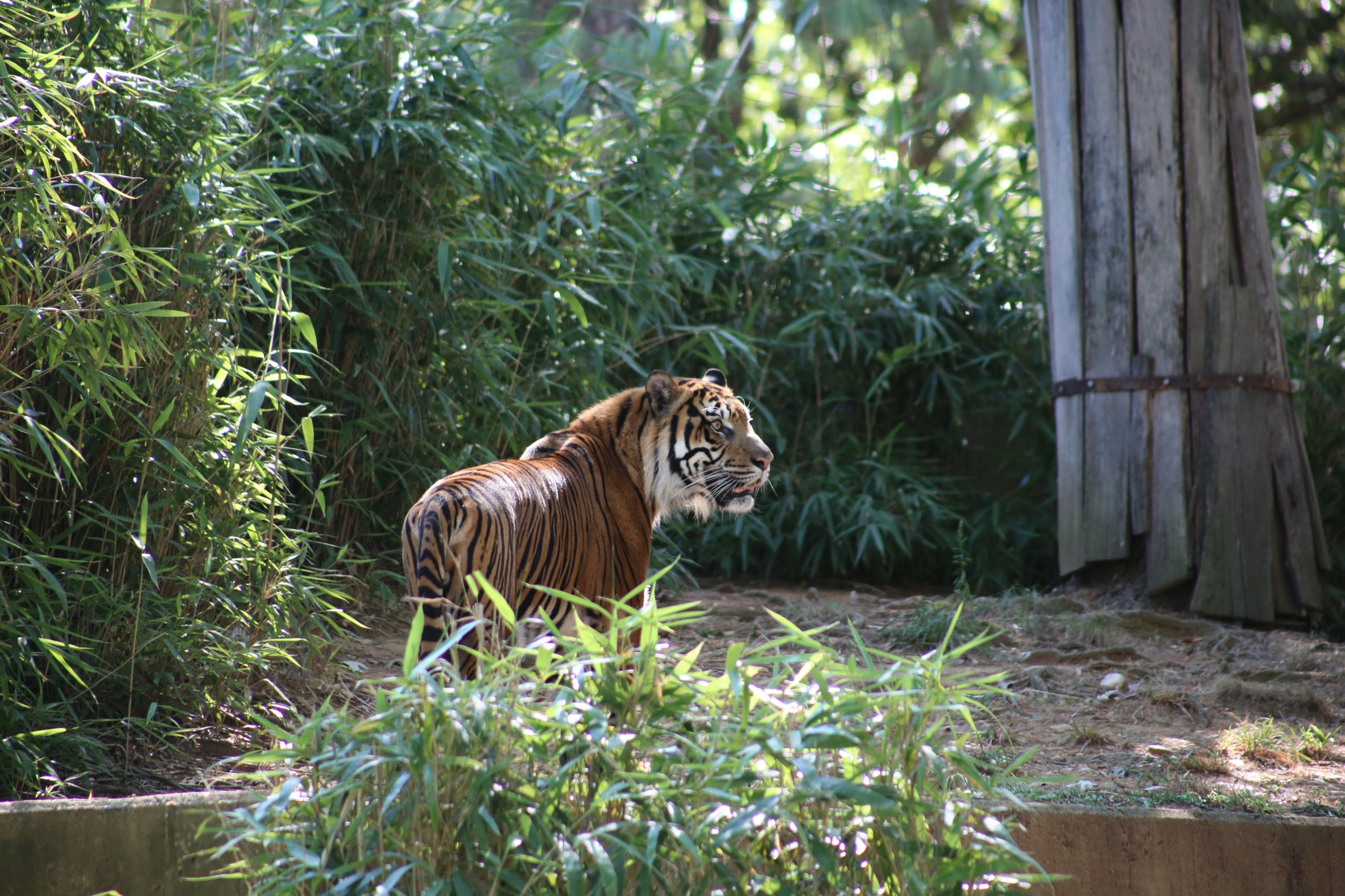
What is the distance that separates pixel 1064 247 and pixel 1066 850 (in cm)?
319

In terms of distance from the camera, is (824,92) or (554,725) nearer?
(554,725)

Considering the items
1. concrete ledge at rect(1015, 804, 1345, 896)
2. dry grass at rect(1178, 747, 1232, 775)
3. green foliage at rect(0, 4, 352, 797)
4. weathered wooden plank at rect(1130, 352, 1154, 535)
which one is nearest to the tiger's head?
green foliage at rect(0, 4, 352, 797)

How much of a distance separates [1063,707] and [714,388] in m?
1.42

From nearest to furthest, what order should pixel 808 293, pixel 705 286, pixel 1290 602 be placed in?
pixel 1290 602 < pixel 705 286 < pixel 808 293

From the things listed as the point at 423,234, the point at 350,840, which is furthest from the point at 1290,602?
the point at 350,840

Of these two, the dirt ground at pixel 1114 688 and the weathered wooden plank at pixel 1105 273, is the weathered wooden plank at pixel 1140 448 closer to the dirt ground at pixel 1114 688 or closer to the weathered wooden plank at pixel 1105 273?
the weathered wooden plank at pixel 1105 273

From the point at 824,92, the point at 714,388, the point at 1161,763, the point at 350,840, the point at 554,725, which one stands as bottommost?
the point at 1161,763

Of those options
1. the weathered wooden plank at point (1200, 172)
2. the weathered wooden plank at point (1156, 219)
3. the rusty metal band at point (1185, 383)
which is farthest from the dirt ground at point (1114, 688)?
the weathered wooden plank at point (1200, 172)

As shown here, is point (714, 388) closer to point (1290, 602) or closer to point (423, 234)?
point (423, 234)

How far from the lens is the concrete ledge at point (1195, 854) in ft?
7.24

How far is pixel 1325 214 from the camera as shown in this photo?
18.4 feet

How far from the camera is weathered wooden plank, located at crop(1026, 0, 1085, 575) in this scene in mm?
4719

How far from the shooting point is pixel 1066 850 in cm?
218

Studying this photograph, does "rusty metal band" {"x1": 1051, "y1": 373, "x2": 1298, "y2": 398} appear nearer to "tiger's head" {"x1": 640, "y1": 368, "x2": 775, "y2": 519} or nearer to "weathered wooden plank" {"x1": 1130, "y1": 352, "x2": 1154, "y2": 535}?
"weathered wooden plank" {"x1": 1130, "y1": 352, "x2": 1154, "y2": 535}
